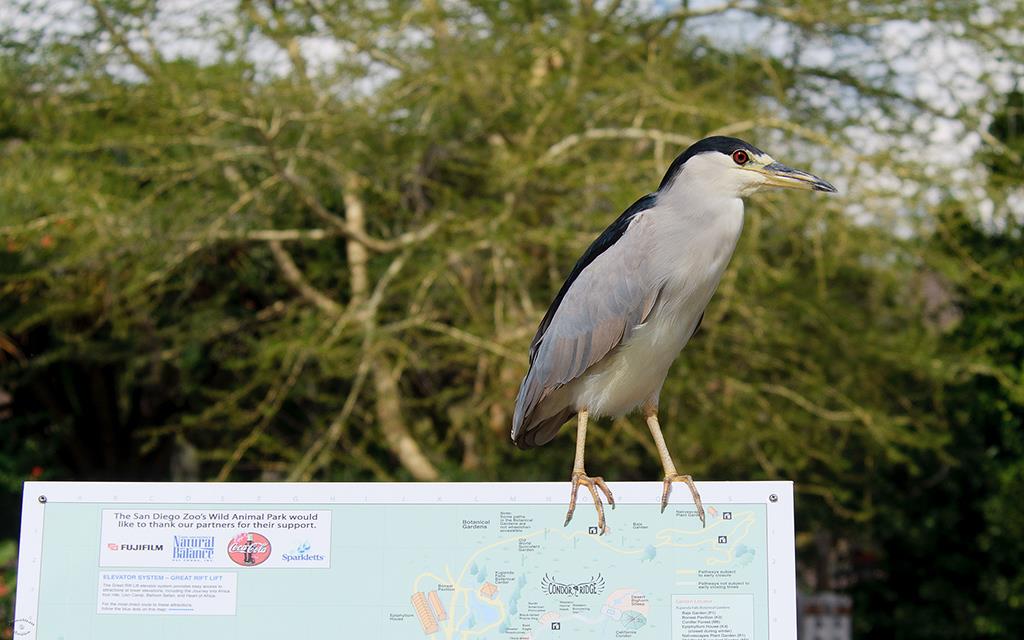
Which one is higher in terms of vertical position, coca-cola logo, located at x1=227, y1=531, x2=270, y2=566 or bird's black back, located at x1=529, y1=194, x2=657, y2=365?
bird's black back, located at x1=529, y1=194, x2=657, y2=365

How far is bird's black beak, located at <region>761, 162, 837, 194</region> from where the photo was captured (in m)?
3.03

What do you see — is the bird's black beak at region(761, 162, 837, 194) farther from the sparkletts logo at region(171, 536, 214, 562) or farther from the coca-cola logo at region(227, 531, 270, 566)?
the sparkletts logo at region(171, 536, 214, 562)

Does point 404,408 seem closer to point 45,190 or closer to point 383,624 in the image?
point 45,190

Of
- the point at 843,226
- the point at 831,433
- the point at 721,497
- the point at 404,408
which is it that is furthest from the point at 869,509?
the point at 721,497

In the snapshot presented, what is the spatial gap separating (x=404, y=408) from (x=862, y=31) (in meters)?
3.65

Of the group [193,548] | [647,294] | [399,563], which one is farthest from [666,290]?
[193,548]

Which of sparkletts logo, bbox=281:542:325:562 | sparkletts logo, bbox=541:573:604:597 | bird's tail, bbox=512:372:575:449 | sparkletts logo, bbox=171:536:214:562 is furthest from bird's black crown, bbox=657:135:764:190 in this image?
sparkletts logo, bbox=171:536:214:562

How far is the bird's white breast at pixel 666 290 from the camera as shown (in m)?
3.09

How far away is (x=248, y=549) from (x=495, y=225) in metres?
3.23

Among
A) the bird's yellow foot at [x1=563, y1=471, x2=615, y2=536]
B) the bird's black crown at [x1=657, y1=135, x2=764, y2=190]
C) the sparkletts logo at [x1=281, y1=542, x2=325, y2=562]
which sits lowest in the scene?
the sparkletts logo at [x1=281, y1=542, x2=325, y2=562]

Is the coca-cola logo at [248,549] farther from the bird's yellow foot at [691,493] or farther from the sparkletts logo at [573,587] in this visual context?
the bird's yellow foot at [691,493]

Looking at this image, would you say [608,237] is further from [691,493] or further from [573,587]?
[573,587]

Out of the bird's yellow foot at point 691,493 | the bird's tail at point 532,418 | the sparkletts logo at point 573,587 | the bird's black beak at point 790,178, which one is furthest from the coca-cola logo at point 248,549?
the bird's black beak at point 790,178

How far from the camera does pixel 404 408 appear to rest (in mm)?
7008
